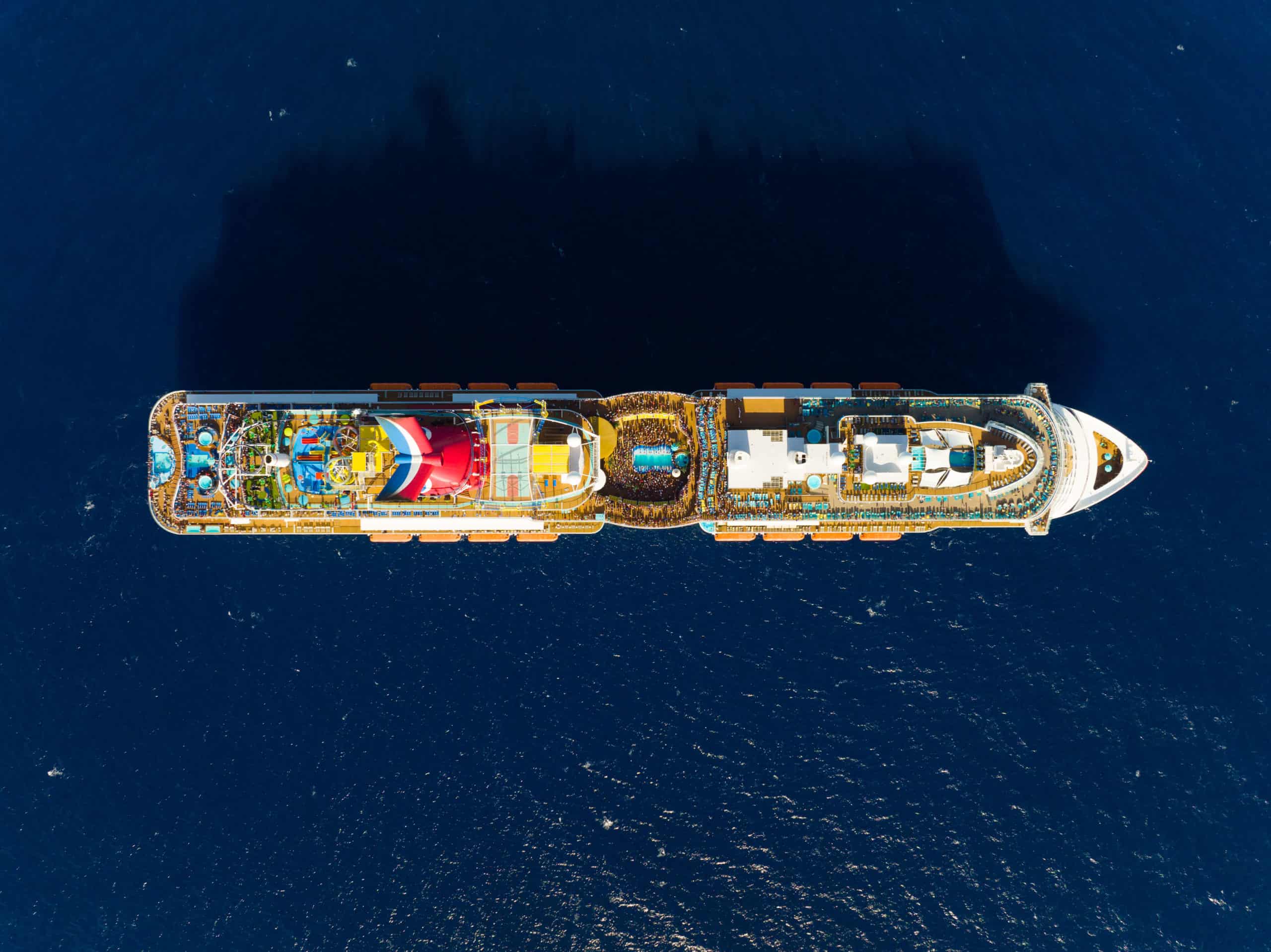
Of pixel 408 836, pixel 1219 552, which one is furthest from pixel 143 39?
pixel 1219 552

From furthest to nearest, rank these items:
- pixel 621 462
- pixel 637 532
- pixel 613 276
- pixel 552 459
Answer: pixel 613 276
pixel 637 532
pixel 621 462
pixel 552 459

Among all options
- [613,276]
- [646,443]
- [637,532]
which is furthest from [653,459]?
[613,276]

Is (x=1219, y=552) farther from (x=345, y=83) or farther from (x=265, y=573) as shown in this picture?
(x=345, y=83)

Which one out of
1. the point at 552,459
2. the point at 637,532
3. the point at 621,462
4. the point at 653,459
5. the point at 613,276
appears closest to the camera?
the point at 552,459

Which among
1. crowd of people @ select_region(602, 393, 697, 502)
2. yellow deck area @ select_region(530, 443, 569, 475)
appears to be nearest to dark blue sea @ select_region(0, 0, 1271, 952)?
crowd of people @ select_region(602, 393, 697, 502)

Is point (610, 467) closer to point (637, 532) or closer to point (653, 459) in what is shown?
point (653, 459)

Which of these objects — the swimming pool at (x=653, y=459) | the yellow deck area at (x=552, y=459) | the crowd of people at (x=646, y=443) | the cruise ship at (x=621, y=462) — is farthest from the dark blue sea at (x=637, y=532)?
the yellow deck area at (x=552, y=459)
